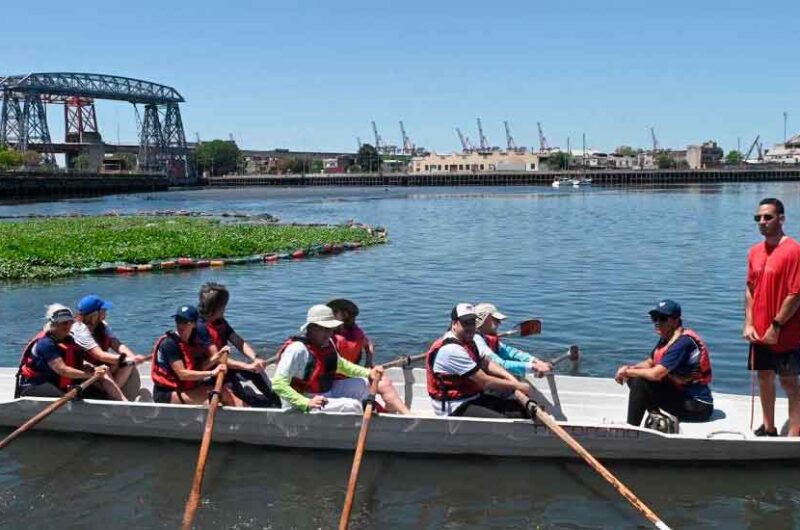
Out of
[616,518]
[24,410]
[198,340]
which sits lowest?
[616,518]

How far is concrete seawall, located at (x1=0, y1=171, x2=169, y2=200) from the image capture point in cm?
10156

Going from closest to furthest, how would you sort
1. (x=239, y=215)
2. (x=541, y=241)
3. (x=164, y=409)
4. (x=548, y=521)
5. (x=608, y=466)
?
(x=548, y=521) < (x=608, y=466) < (x=164, y=409) < (x=541, y=241) < (x=239, y=215)

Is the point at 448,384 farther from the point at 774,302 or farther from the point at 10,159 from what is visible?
the point at 10,159

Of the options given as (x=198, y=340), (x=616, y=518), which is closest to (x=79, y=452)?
(x=198, y=340)

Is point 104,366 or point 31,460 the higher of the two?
point 104,366

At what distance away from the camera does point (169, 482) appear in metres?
9.91

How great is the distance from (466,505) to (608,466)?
1866 mm

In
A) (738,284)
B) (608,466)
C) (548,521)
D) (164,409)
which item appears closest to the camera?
(548,521)

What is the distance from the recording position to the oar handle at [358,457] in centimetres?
790

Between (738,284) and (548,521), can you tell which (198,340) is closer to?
(548,521)

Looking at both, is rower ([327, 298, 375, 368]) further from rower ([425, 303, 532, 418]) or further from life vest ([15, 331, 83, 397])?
life vest ([15, 331, 83, 397])

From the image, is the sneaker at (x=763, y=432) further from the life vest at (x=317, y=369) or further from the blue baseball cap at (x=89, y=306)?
the blue baseball cap at (x=89, y=306)

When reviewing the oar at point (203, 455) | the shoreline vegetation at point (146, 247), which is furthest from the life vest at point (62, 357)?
the shoreline vegetation at point (146, 247)

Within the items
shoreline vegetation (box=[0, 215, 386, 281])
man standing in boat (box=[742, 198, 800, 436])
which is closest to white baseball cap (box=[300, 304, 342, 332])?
man standing in boat (box=[742, 198, 800, 436])
